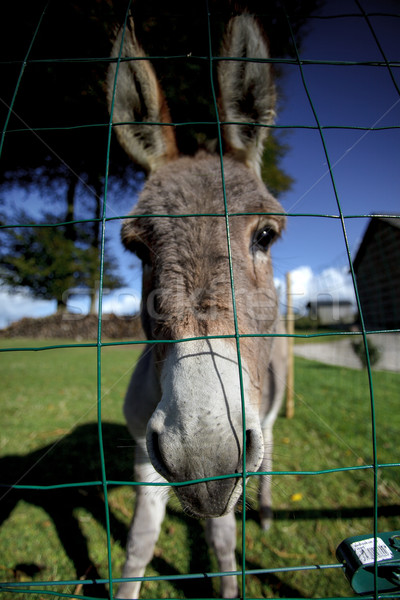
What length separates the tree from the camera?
1313cm

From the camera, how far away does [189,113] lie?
3133 mm

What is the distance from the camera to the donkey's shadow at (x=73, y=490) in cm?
250

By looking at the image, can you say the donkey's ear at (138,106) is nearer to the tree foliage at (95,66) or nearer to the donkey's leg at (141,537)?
the tree foliage at (95,66)

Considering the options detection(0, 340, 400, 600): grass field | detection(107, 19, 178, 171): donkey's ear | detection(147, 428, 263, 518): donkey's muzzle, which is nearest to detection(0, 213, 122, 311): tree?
detection(0, 340, 400, 600): grass field

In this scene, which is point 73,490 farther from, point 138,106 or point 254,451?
point 138,106

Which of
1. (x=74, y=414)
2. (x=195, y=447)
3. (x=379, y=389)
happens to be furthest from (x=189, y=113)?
(x=379, y=389)

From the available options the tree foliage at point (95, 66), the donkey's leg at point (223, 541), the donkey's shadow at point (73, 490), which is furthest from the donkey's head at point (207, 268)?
the donkey's shadow at point (73, 490)

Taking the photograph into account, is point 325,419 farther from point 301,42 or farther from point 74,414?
point 301,42

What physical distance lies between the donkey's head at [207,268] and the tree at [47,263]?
11.0 m

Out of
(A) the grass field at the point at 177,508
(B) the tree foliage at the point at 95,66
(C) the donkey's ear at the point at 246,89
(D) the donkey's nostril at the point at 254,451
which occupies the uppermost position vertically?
(B) the tree foliage at the point at 95,66

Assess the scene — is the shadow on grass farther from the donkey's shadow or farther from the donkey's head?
the donkey's head

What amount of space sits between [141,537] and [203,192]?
261cm

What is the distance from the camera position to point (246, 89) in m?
2.18

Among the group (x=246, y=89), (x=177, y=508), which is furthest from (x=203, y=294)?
(x=246, y=89)
